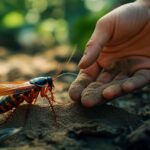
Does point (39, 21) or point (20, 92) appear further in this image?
point (39, 21)

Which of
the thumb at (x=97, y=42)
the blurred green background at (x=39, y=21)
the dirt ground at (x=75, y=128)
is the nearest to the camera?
the dirt ground at (x=75, y=128)

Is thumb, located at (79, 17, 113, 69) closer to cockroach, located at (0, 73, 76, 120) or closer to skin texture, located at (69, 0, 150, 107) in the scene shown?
skin texture, located at (69, 0, 150, 107)

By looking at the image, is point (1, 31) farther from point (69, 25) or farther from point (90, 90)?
point (90, 90)

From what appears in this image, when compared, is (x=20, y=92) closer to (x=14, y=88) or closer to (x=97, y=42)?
(x=14, y=88)

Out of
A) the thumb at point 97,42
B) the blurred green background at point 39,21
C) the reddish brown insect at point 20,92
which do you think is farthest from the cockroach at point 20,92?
the blurred green background at point 39,21

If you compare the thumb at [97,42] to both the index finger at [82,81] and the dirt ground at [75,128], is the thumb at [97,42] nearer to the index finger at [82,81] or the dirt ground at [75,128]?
the index finger at [82,81]

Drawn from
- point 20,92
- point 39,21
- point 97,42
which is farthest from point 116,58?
point 39,21
